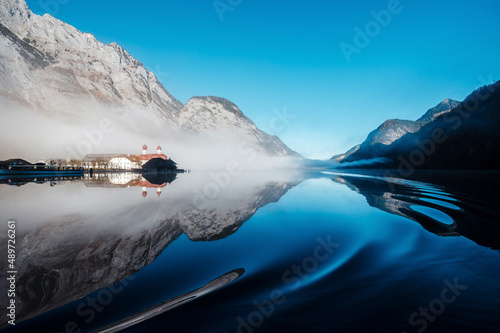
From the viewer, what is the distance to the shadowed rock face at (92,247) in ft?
13.1

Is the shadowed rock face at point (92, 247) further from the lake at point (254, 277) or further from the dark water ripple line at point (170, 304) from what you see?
the dark water ripple line at point (170, 304)

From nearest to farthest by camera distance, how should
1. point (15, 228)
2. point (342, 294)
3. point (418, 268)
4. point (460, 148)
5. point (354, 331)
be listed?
point (354, 331) → point (342, 294) → point (418, 268) → point (15, 228) → point (460, 148)

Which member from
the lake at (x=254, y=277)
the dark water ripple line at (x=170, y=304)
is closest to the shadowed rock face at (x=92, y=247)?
the lake at (x=254, y=277)

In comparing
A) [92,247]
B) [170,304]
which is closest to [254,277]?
[170,304]

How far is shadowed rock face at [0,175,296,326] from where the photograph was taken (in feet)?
13.1

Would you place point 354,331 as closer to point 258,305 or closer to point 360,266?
point 258,305

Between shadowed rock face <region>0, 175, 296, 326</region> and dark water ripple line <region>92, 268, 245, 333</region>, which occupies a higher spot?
shadowed rock face <region>0, 175, 296, 326</region>

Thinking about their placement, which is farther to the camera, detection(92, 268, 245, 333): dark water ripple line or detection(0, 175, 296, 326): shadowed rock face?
detection(0, 175, 296, 326): shadowed rock face

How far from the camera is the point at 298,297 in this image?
3.83m

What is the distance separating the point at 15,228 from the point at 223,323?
33.8ft

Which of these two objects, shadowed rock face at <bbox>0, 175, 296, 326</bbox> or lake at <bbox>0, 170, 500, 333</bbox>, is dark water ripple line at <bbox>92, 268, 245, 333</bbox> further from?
shadowed rock face at <bbox>0, 175, 296, 326</bbox>

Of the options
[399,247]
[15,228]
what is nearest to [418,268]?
[399,247]

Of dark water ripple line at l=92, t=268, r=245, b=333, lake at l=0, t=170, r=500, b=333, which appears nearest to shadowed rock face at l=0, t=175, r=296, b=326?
lake at l=0, t=170, r=500, b=333

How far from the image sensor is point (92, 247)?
632cm
